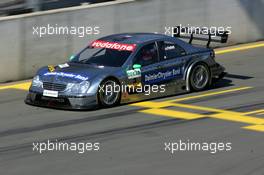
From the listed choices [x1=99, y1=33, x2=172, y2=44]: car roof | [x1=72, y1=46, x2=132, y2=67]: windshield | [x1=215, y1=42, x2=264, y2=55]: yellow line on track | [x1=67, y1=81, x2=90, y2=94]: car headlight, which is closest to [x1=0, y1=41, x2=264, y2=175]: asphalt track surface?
[x1=67, y1=81, x2=90, y2=94]: car headlight

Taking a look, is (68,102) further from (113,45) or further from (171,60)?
(171,60)

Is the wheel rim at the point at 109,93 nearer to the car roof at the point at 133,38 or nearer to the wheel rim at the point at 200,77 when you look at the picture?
the car roof at the point at 133,38

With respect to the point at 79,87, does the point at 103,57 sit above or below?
above

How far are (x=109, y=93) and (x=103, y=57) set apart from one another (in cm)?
108

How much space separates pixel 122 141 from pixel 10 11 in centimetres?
695

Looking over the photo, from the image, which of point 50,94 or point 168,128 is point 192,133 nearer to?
point 168,128

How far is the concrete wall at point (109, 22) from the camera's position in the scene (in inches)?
681

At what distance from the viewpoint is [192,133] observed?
12250 mm

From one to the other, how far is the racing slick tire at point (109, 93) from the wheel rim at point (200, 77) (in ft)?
7.05

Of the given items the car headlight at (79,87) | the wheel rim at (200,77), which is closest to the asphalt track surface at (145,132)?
the wheel rim at (200,77)

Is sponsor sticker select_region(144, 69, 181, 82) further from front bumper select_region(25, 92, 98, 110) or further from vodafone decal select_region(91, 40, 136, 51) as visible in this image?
front bumper select_region(25, 92, 98, 110)

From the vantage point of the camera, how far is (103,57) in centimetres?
1488

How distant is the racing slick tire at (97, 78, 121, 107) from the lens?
1395 cm

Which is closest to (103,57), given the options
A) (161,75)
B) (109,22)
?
(161,75)
